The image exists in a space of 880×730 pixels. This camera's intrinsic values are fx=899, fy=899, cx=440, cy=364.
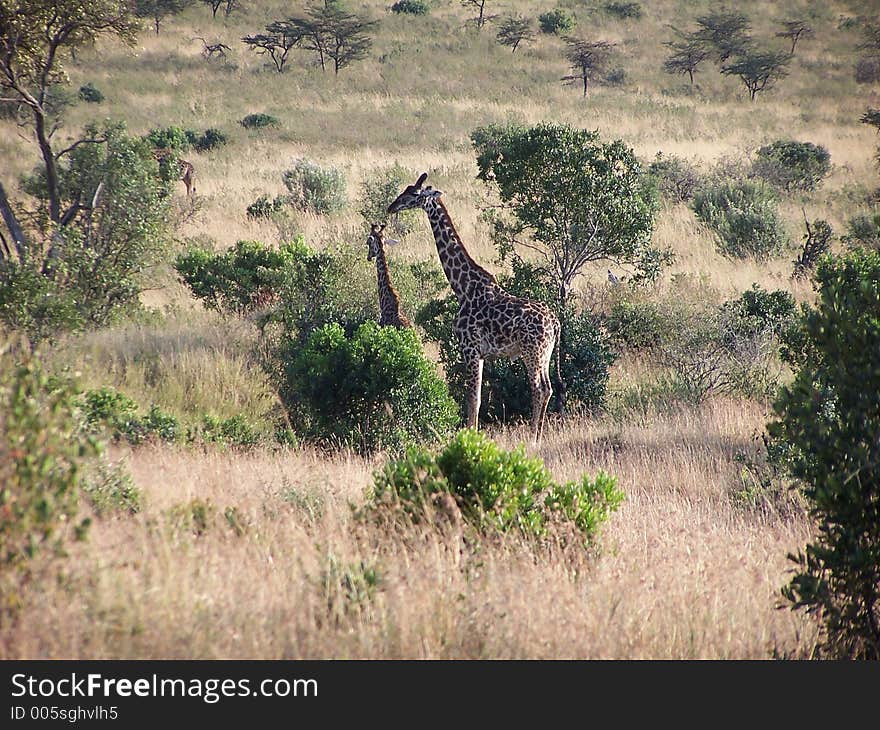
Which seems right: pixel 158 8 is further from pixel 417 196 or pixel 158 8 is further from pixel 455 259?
pixel 455 259

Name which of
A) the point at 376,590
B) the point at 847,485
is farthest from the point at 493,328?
the point at 376,590

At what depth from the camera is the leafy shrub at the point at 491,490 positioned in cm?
595

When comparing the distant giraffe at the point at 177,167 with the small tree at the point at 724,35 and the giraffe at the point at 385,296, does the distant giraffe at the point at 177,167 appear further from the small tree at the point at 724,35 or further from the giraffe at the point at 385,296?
A: the small tree at the point at 724,35

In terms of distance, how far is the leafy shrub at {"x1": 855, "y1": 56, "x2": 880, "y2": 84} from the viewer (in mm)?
48250

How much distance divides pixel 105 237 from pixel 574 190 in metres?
7.11

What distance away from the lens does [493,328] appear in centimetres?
1098

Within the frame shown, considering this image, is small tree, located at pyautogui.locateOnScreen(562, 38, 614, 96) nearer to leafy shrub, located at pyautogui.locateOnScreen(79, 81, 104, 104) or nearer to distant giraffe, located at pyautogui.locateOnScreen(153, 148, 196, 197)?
leafy shrub, located at pyautogui.locateOnScreen(79, 81, 104, 104)

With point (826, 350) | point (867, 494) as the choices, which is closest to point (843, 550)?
point (867, 494)

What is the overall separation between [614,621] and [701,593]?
80 cm

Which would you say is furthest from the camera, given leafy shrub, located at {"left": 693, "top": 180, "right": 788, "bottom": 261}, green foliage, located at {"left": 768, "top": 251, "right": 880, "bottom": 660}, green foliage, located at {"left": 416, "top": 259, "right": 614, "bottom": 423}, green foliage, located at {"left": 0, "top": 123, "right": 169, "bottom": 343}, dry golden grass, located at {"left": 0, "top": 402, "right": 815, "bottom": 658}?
leafy shrub, located at {"left": 693, "top": 180, "right": 788, "bottom": 261}

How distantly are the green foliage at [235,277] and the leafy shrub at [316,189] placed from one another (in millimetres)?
7813

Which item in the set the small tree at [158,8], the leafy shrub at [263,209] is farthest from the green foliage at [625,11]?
the leafy shrub at [263,209]

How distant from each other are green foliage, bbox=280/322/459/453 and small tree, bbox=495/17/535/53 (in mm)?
43675

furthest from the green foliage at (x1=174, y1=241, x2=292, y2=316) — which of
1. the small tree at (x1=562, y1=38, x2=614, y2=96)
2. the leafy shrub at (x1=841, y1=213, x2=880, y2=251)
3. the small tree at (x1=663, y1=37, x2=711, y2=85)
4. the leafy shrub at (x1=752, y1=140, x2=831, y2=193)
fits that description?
the small tree at (x1=663, y1=37, x2=711, y2=85)
